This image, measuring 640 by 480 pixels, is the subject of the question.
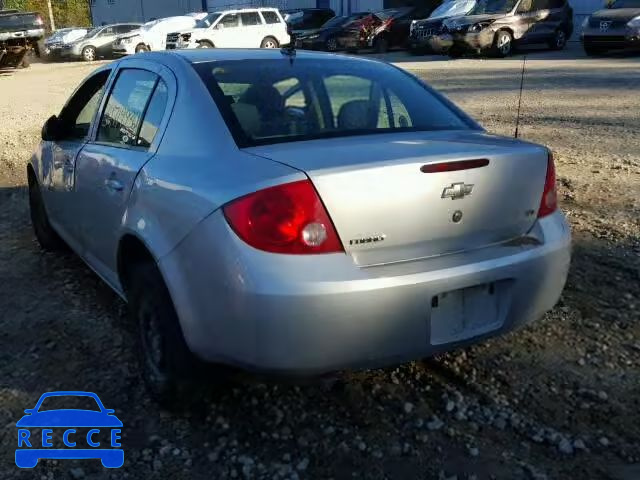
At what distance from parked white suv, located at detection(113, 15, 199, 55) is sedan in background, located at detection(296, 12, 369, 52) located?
574cm

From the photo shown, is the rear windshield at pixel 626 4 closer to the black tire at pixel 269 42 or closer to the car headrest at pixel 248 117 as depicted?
the black tire at pixel 269 42

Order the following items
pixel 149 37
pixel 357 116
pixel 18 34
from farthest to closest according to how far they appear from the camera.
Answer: pixel 149 37 → pixel 18 34 → pixel 357 116

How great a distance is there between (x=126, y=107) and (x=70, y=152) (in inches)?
26.0

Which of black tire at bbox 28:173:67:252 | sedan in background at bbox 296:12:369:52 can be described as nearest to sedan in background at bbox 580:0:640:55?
sedan in background at bbox 296:12:369:52

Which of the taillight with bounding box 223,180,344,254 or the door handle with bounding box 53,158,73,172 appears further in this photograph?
the door handle with bounding box 53,158,73,172

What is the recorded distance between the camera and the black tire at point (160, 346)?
2.97 m

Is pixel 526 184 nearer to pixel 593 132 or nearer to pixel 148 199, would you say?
pixel 148 199

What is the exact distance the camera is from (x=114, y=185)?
3488 mm

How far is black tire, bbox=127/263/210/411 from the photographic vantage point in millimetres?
2969

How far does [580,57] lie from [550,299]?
59.0 feet

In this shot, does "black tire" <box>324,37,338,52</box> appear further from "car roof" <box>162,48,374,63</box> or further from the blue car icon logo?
the blue car icon logo

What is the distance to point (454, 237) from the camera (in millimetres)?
2811

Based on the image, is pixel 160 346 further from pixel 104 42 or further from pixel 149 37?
pixel 104 42

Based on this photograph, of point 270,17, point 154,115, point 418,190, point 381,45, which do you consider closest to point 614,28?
point 381,45
